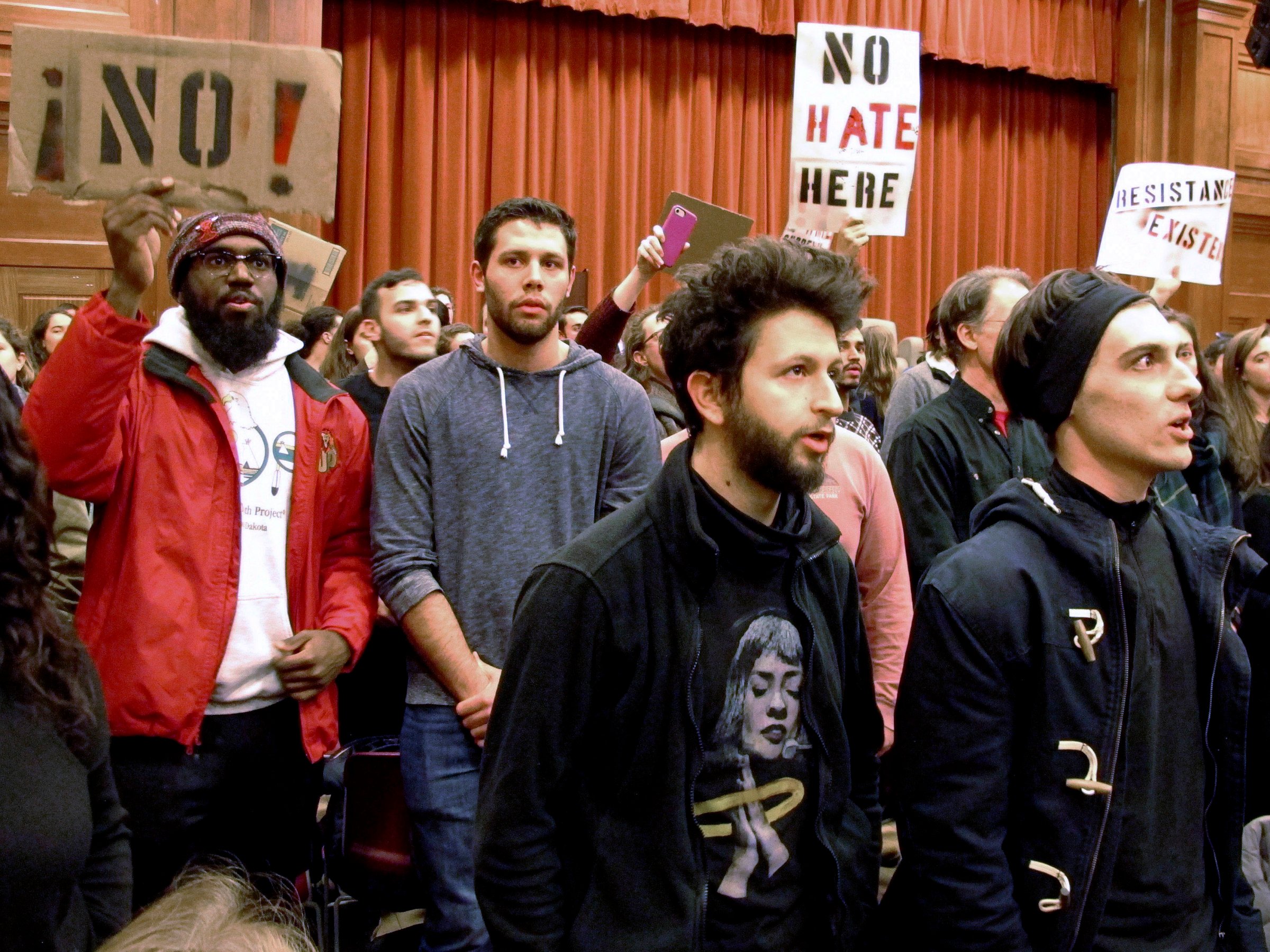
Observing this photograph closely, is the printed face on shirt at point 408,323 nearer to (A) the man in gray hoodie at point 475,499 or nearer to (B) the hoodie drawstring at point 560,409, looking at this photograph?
(A) the man in gray hoodie at point 475,499

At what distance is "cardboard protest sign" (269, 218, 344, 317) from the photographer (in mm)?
3879

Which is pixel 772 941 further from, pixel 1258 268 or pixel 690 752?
pixel 1258 268

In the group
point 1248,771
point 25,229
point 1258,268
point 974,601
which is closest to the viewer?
point 974,601

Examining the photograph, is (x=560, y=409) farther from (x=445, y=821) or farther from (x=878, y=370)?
(x=878, y=370)

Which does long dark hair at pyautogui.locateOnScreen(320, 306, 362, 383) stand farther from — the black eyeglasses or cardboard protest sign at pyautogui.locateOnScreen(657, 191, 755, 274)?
the black eyeglasses

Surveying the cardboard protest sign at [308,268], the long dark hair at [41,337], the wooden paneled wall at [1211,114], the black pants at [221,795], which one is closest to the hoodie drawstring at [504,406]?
the black pants at [221,795]

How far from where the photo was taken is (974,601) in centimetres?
168

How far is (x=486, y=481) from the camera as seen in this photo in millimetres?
2471

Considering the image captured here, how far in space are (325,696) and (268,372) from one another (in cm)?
66

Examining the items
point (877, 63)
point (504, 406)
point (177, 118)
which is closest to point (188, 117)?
point (177, 118)

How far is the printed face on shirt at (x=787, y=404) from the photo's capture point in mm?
1688

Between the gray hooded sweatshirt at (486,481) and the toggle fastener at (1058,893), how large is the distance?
1.14 m

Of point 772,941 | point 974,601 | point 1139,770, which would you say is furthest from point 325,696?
point 1139,770

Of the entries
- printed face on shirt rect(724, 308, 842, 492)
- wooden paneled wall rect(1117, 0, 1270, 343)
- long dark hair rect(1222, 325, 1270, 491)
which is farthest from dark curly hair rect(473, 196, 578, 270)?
wooden paneled wall rect(1117, 0, 1270, 343)
